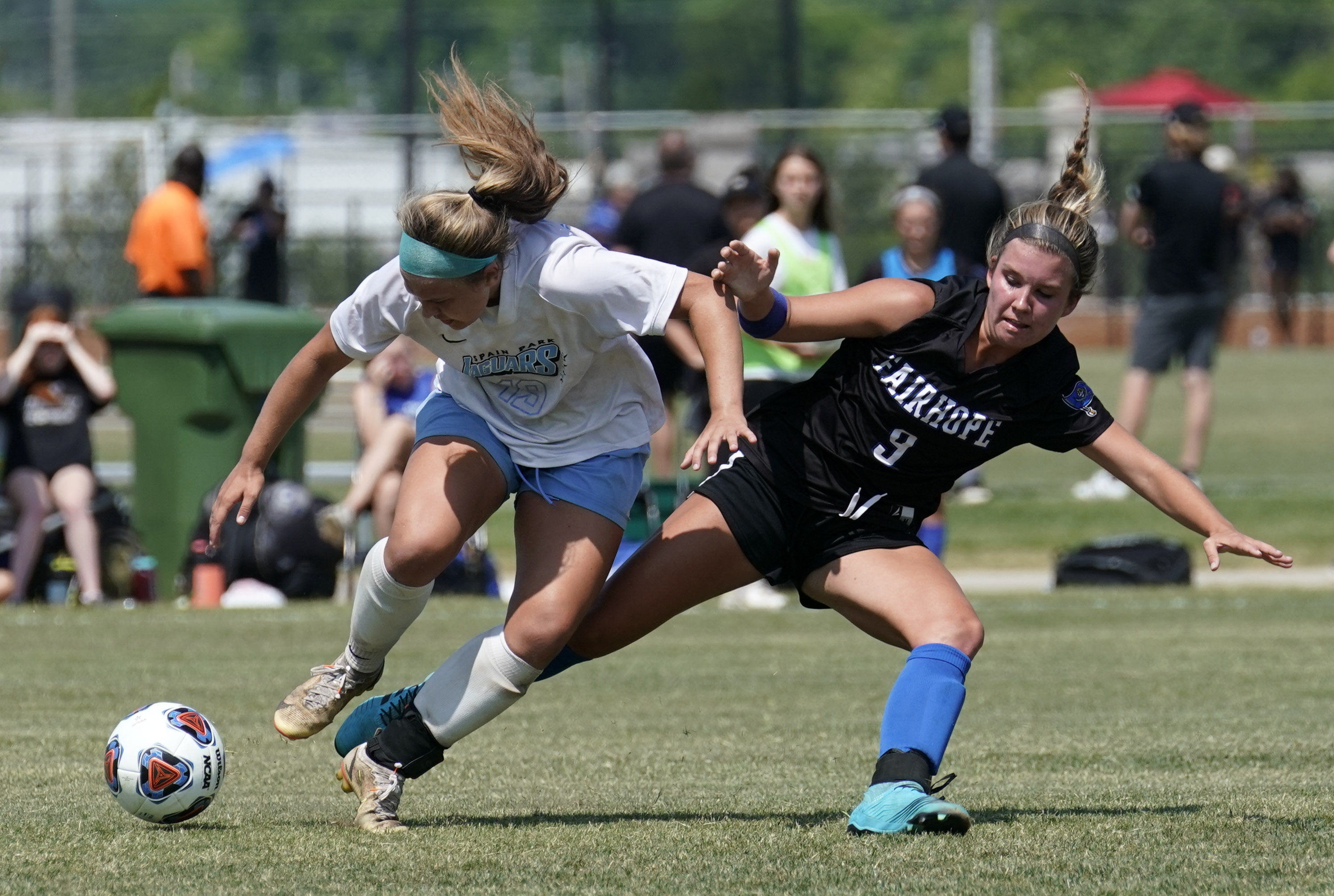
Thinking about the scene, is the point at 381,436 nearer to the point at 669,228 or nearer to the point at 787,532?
the point at 669,228

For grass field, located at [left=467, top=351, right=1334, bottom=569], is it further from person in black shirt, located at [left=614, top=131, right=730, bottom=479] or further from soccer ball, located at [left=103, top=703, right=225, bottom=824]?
soccer ball, located at [left=103, top=703, right=225, bottom=824]

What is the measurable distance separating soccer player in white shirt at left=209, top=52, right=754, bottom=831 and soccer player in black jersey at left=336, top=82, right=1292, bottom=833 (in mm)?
152

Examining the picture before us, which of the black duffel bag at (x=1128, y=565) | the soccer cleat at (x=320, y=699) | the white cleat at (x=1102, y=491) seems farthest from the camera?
the white cleat at (x=1102, y=491)

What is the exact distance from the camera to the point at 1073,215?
4836mm

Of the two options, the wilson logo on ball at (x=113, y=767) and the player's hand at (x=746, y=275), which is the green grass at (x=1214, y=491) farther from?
the wilson logo on ball at (x=113, y=767)

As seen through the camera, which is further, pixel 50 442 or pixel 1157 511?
pixel 1157 511

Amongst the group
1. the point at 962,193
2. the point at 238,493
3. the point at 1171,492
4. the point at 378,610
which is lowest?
the point at 378,610

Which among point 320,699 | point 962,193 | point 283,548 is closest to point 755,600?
point 283,548

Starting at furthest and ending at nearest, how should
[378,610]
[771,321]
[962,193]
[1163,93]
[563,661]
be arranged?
[1163,93] < [962,193] < [563,661] < [378,610] < [771,321]

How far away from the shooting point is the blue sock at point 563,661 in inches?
198

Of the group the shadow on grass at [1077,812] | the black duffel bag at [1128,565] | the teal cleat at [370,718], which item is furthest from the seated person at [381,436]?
the shadow on grass at [1077,812]

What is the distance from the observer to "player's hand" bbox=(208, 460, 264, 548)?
15.9 ft

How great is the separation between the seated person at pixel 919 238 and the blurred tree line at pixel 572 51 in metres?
32.6

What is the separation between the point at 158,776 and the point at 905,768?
1.77 meters
